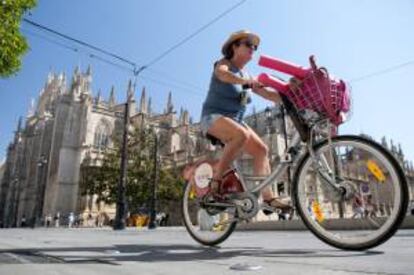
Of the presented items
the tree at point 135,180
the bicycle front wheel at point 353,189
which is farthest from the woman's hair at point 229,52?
the tree at point 135,180

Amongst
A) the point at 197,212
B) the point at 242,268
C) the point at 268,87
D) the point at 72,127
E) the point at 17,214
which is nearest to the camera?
the point at 242,268

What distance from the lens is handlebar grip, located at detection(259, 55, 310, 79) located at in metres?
2.44

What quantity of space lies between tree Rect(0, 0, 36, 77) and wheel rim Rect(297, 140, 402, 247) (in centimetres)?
686

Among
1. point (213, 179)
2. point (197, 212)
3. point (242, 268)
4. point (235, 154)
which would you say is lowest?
point (242, 268)

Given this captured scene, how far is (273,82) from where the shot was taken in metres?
2.63

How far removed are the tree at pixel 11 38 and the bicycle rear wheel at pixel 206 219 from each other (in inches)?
222

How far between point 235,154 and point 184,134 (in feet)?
144

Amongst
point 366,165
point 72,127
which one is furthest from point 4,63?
point 72,127

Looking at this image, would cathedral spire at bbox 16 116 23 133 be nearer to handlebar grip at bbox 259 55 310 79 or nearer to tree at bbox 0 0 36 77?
tree at bbox 0 0 36 77

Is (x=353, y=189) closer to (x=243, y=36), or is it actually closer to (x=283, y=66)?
(x=283, y=66)

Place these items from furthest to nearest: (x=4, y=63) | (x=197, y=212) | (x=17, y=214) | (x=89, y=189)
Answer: (x=17, y=214)
(x=89, y=189)
(x=4, y=63)
(x=197, y=212)

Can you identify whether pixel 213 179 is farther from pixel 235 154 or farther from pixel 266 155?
pixel 266 155

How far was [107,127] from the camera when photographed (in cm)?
4503

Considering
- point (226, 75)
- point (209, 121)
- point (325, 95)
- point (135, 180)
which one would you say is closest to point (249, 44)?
point (226, 75)
